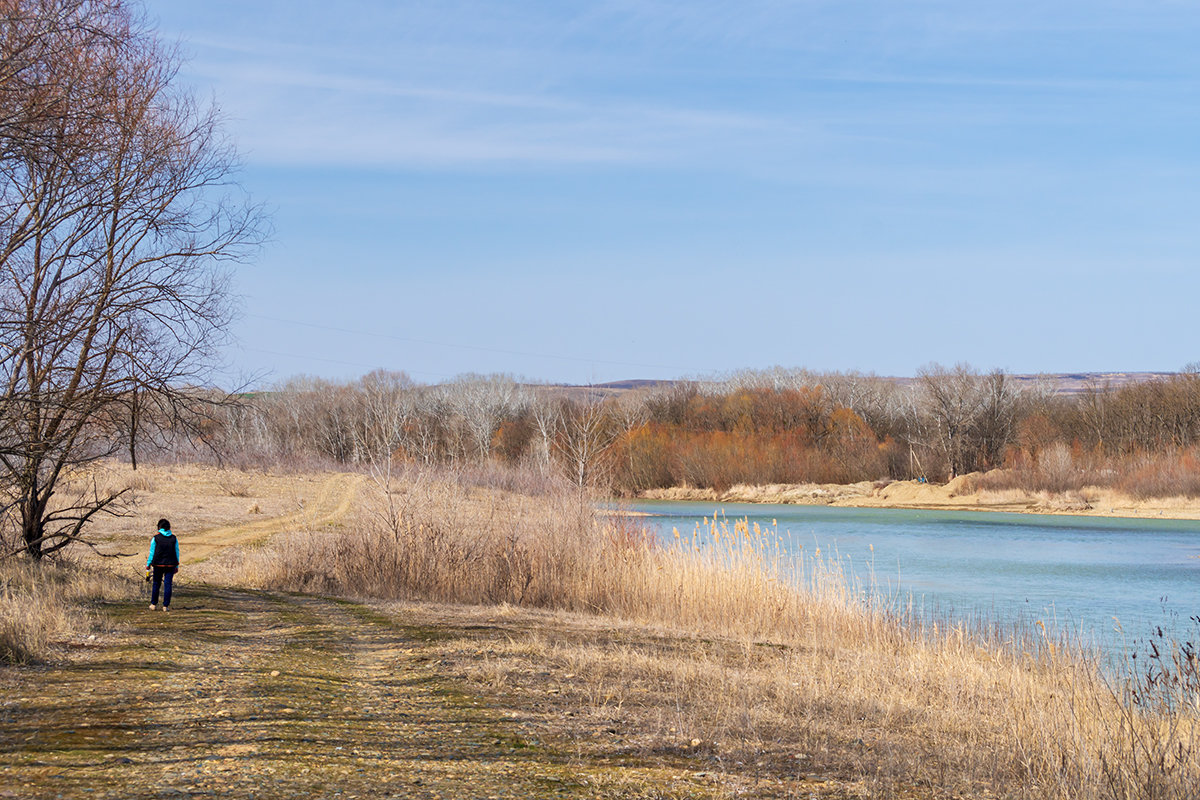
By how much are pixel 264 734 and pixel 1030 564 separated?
2561 cm

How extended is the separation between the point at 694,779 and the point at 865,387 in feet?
337

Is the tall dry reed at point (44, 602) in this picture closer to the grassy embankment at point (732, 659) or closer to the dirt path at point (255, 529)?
the grassy embankment at point (732, 659)

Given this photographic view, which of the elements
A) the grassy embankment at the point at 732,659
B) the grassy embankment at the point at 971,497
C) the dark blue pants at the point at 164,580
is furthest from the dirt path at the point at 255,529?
the grassy embankment at the point at 971,497

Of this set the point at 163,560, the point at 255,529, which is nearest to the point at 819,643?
the point at 163,560

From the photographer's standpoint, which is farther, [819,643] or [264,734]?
[819,643]

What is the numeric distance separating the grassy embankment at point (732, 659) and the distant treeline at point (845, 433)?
21.4m

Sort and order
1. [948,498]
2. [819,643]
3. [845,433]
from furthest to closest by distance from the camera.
Answer: [845,433], [948,498], [819,643]

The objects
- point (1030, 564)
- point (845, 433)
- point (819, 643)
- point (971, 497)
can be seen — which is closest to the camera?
point (819, 643)

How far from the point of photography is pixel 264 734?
627 centimetres

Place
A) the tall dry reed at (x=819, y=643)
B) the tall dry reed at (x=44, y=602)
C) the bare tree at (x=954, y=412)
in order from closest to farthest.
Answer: the tall dry reed at (x=819, y=643) → the tall dry reed at (x=44, y=602) → the bare tree at (x=954, y=412)

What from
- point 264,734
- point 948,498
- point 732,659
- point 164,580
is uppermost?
point 164,580

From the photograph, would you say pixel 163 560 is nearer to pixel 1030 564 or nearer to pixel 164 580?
pixel 164 580

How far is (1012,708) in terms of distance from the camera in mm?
8680

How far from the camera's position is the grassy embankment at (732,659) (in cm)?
657
